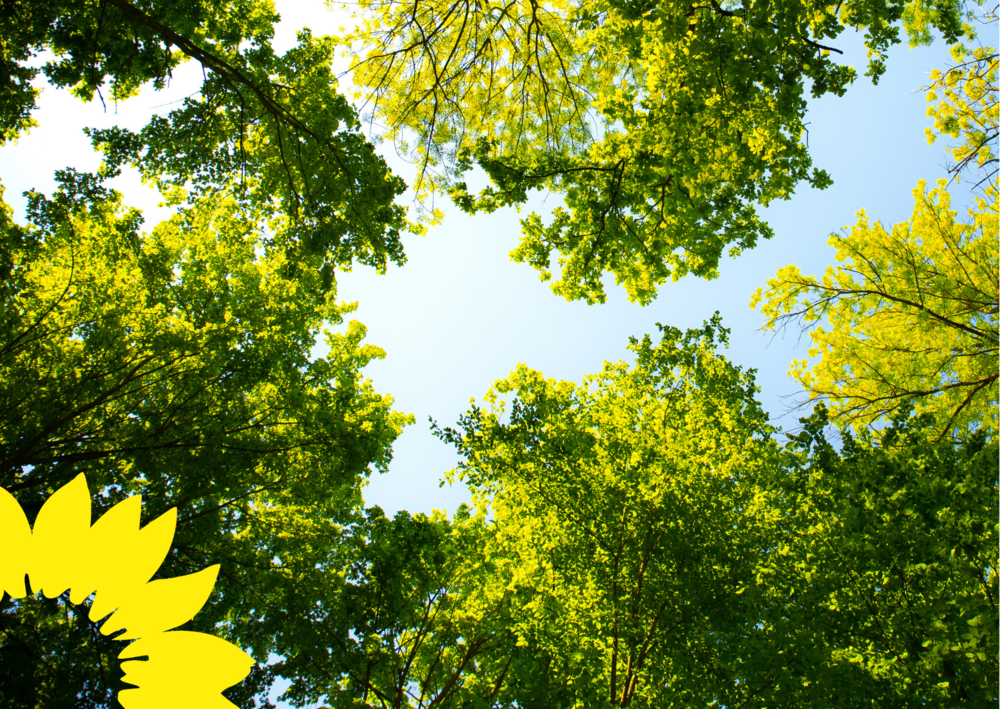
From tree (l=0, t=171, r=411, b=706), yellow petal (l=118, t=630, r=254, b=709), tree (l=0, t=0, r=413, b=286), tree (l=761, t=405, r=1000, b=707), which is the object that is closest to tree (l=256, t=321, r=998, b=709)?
tree (l=761, t=405, r=1000, b=707)

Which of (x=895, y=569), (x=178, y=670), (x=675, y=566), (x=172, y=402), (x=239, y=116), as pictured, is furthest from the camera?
(x=172, y=402)

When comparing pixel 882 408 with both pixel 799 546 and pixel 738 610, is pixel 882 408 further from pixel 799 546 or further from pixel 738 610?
pixel 738 610

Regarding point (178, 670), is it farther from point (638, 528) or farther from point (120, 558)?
point (638, 528)

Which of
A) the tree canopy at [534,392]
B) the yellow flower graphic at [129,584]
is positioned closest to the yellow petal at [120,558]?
the yellow flower graphic at [129,584]

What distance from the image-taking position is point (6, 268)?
18.7 ft

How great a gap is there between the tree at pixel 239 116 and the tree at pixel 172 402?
559 millimetres

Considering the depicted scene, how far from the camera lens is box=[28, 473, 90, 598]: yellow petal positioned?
42 centimetres

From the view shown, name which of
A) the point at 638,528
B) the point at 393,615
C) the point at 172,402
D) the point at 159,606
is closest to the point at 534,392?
the point at 638,528

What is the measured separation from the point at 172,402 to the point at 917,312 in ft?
31.6

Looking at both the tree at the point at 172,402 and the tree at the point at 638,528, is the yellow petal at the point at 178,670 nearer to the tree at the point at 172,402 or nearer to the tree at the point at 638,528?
the tree at the point at 638,528

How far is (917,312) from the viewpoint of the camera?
656 cm

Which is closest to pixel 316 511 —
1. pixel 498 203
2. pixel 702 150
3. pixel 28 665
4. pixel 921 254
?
pixel 28 665

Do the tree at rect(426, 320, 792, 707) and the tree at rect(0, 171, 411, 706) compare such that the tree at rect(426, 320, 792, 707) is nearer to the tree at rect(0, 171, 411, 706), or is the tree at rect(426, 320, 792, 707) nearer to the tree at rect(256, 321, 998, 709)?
the tree at rect(256, 321, 998, 709)

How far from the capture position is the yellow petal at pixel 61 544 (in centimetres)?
42
